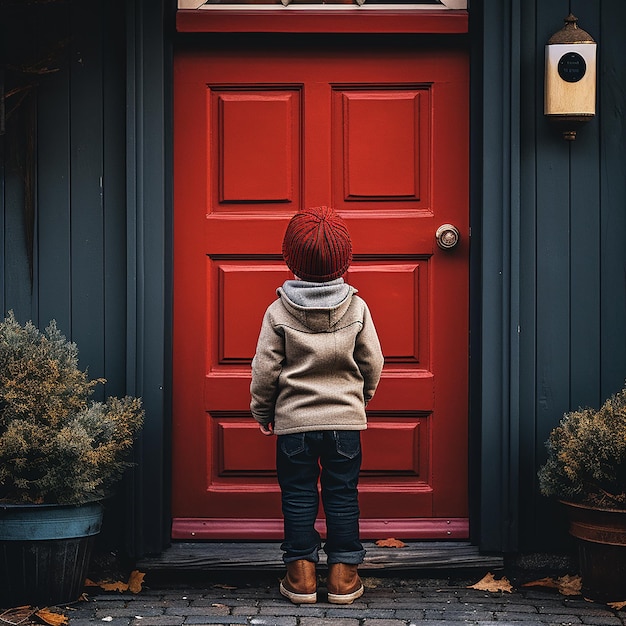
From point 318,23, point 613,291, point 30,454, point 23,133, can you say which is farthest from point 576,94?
point 30,454

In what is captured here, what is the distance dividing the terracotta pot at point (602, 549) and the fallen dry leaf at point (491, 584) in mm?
347

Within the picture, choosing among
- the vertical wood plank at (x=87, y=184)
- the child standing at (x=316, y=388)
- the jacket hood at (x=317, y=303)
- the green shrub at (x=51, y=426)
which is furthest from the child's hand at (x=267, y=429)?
the vertical wood plank at (x=87, y=184)

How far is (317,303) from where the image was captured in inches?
161

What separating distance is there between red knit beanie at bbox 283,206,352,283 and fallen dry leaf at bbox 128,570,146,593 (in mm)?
1572

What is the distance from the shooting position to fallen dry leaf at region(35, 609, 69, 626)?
3996 mm

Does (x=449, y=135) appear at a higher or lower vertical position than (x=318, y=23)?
lower

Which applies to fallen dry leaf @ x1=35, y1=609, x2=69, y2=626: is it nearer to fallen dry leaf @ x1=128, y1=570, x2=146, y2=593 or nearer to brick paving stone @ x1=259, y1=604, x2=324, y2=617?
fallen dry leaf @ x1=128, y1=570, x2=146, y2=593

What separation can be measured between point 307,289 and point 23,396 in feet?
4.00

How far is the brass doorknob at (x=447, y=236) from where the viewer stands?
480 cm

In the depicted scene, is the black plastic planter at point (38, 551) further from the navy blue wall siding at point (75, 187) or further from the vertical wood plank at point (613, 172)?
the vertical wood plank at point (613, 172)

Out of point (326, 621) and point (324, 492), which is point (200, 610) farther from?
point (324, 492)

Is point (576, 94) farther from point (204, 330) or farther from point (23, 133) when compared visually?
point (23, 133)

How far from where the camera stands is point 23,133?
4.76m

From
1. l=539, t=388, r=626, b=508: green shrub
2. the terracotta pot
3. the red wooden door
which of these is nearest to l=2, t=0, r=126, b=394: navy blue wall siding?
the red wooden door
